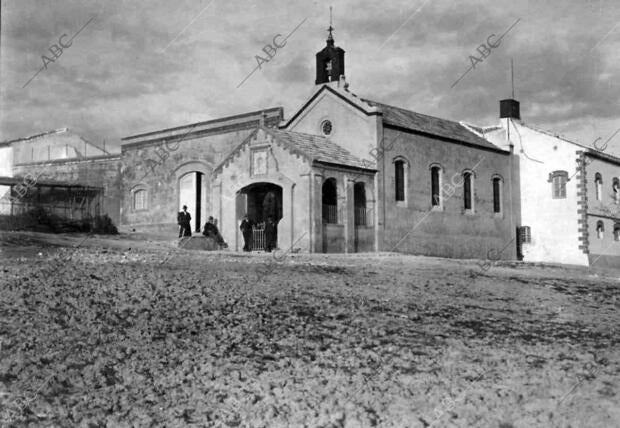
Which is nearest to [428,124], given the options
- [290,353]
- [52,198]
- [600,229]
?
[600,229]

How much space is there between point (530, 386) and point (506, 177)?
84.2ft

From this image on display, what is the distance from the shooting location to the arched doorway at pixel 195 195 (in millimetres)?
31688

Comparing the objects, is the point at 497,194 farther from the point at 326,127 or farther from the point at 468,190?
the point at 326,127

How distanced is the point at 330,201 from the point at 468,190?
819cm

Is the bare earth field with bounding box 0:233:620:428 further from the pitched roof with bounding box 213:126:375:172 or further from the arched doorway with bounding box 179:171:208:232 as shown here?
the arched doorway with bounding box 179:171:208:232

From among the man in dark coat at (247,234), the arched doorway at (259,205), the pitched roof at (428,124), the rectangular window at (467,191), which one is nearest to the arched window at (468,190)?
the rectangular window at (467,191)

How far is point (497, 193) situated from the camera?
30.7 m

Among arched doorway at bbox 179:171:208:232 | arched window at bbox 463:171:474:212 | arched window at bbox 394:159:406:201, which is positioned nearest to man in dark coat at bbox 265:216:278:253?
arched window at bbox 394:159:406:201

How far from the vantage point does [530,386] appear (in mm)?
6711

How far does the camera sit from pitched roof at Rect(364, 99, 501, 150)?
1017 inches

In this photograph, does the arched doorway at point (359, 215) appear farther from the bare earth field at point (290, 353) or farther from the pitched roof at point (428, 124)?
the bare earth field at point (290, 353)

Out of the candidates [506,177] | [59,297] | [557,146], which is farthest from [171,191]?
[59,297]

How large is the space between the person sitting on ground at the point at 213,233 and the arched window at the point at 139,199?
11425mm

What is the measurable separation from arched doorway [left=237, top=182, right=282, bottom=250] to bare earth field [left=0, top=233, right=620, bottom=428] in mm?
10482
